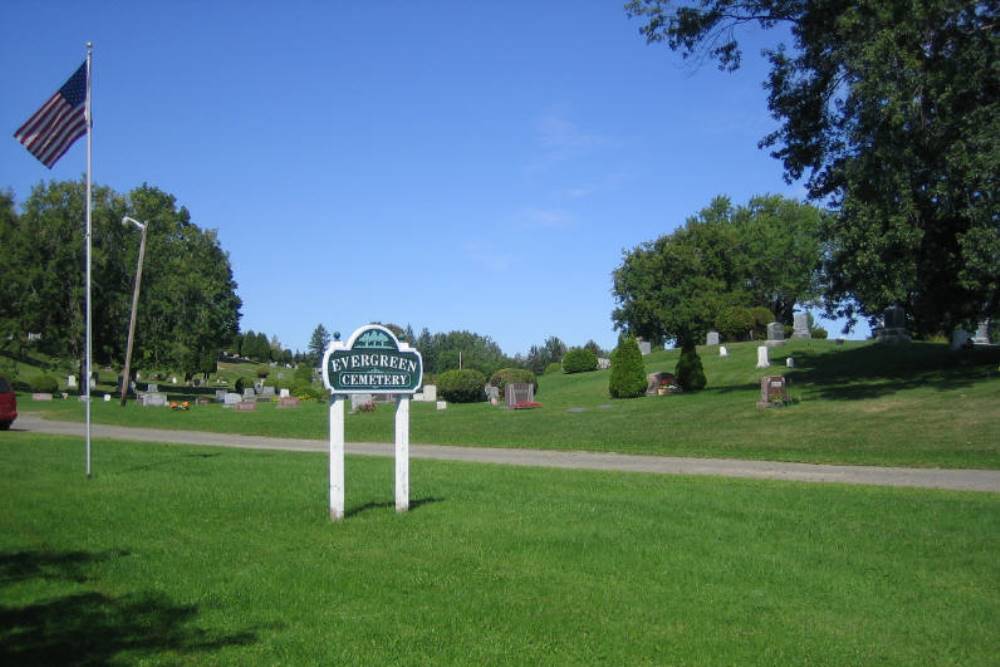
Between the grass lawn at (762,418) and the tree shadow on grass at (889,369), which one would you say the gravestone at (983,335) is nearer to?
the tree shadow on grass at (889,369)

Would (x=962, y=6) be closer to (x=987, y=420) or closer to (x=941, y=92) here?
(x=941, y=92)

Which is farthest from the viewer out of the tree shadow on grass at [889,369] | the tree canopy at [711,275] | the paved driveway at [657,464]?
the tree canopy at [711,275]

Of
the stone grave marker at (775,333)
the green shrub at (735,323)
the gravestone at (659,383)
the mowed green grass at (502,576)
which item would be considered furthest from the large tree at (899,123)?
the green shrub at (735,323)

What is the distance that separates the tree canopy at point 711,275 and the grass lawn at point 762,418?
2483cm

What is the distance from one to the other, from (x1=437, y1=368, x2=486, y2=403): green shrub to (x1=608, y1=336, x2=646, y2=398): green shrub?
7.59 m

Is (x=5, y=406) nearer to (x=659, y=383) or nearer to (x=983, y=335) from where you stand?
(x=659, y=383)

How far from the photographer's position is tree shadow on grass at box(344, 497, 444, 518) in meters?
9.91

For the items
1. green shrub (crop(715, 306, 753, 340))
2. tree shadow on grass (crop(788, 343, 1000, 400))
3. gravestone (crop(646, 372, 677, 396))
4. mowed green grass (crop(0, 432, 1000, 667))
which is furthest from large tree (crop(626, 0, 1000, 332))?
green shrub (crop(715, 306, 753, 340))

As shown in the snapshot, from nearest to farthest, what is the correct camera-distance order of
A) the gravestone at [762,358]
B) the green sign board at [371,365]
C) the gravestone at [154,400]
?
1. the green sign board at [371,365]
2. the gravestone at [762,358]
3. the gravestone at [154,400]

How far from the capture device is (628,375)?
3391cm

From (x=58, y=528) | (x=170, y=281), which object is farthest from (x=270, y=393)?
(x=58, y=528)

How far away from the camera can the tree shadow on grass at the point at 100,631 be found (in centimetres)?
499

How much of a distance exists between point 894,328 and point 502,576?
41159 millimetres

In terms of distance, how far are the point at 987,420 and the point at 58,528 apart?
61.6ft
